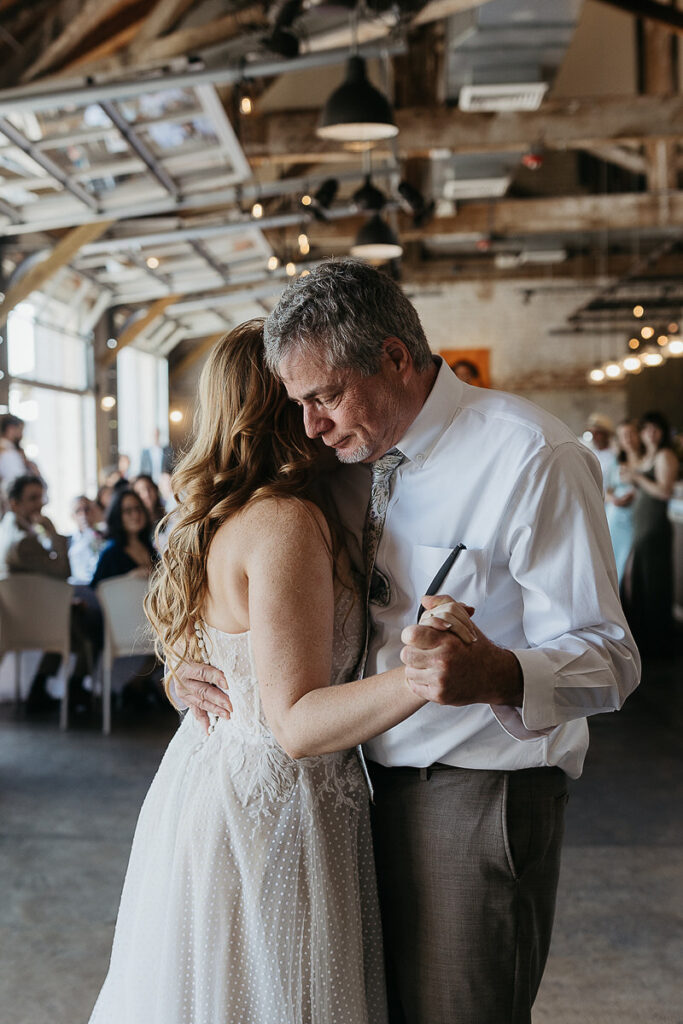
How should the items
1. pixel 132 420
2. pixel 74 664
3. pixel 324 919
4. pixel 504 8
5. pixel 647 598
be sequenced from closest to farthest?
pixel 324 919
pixel 504 8
pixel 74 664
pixel 647 598
pixel 132 420

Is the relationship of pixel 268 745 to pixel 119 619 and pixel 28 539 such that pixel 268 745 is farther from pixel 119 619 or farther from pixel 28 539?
pixel 28 539

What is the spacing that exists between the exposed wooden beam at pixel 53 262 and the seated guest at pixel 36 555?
347 cm

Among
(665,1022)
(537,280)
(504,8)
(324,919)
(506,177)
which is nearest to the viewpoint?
(324,919)

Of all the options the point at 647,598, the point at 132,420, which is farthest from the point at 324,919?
the point at 132,420

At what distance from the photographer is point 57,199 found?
8.87m

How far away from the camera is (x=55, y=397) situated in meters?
13.4

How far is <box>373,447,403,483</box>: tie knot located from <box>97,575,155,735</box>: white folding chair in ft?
15.0

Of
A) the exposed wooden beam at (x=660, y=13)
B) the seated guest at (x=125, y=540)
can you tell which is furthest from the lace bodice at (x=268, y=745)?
the exposed wooden beam at (x=660, y=13)

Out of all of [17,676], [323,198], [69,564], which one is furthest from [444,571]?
[323,198]

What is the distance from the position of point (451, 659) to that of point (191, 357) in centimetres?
1980

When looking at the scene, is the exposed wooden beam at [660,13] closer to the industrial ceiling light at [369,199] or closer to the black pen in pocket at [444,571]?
the industrial ceiling light at [369,199]

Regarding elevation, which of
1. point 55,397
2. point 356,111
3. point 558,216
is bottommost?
point 55,397

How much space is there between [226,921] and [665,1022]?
1932 mm

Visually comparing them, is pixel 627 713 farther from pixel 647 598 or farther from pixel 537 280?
pixel 537 280
